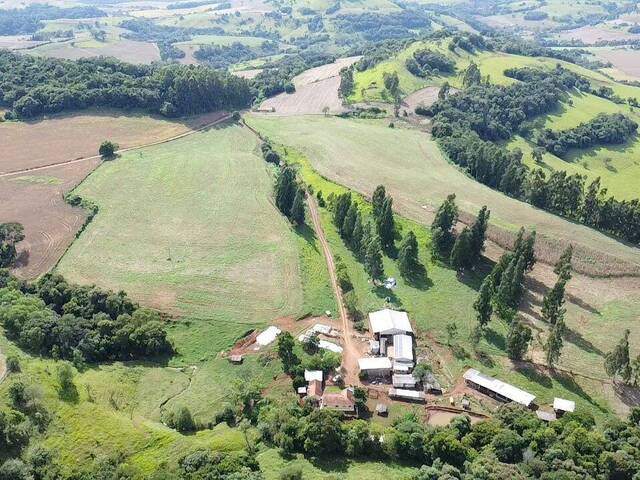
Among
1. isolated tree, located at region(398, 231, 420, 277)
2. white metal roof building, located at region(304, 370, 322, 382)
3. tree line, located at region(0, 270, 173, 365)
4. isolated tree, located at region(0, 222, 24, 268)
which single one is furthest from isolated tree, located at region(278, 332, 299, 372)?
isolated tree, located at region(0, 222, 24, 268)

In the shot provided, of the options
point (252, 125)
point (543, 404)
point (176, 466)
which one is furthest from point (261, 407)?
point (252, 125)

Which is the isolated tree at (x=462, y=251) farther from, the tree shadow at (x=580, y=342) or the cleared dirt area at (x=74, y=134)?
the cleared dirt area at (x=74, y=134)

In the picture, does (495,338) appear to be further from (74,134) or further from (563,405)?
(74,134)

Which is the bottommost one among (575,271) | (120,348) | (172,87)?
(120,348)

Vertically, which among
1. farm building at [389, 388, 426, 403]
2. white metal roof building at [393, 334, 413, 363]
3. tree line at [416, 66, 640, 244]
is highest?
tree line at [416, 66, 640, 244]

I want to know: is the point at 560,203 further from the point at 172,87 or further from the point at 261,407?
the point at 172,87

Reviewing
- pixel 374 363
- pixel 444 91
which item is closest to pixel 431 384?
pixel 374 363

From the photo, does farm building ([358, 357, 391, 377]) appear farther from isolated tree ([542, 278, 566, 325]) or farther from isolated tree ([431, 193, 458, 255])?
isolated tree ([431, 193, 458, 255])
